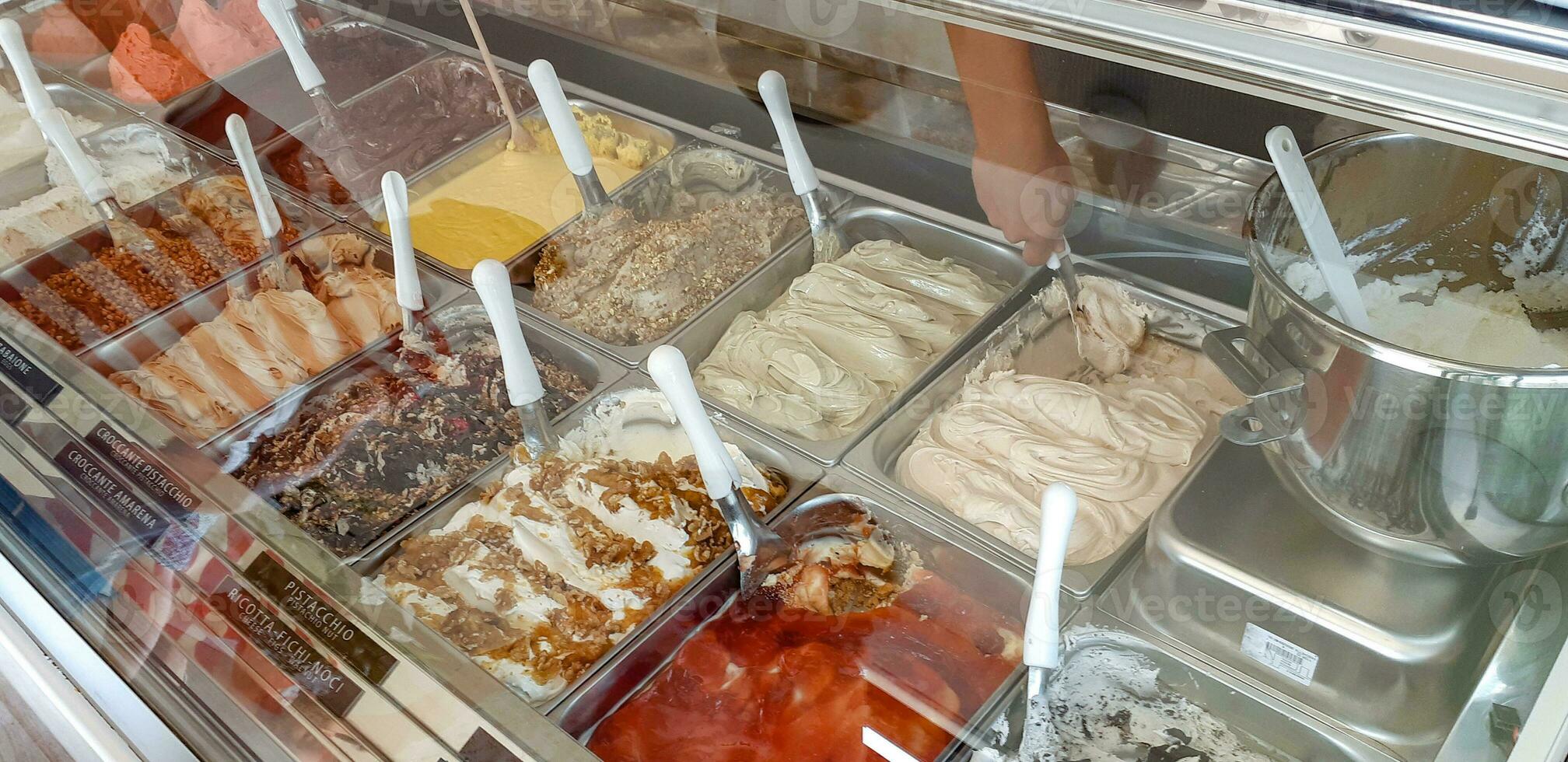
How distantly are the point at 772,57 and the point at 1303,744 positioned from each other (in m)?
1.09

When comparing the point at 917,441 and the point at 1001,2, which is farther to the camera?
the point at 917,441

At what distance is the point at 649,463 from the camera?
136 cm

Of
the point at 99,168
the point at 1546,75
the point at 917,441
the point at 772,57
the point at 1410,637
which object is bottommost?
the point at 99,168

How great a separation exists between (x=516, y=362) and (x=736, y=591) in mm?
466

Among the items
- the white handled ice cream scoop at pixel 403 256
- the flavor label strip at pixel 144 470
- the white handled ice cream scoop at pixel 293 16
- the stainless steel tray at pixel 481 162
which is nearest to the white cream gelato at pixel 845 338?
the stainless steel tray at pixel 481 162

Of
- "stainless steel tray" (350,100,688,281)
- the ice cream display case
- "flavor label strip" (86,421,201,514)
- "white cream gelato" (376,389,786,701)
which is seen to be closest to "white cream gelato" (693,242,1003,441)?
the ice cream display case

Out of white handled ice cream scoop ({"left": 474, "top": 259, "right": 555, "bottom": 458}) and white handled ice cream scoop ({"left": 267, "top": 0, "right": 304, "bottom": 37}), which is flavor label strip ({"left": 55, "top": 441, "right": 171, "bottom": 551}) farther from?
white handled ice cream scoop ({"left": 267, "top": 0, "right": 304, "bottom": 37})

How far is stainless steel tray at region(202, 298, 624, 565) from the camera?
1.39m

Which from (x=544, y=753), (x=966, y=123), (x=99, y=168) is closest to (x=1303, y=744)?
(x=544, y=753)

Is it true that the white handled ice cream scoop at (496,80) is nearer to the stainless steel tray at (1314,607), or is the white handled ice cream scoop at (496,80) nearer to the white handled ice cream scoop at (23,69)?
the white handled ice cream scoop at (23,69)

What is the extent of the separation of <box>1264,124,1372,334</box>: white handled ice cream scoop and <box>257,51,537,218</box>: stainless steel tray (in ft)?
4.30

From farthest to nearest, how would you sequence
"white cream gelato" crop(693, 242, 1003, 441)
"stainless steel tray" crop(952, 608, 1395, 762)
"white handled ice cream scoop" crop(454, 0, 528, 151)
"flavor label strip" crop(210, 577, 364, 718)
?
1. "white handled ice cream scoop" crop(454, 0, 528, 151)
2. "white cream gelato" crop(693, 242, 1003, 441)
3. "flavor label strip" crop(210, 577, 364, 718)
4. "stainless steel tray" crop(952, 608, 1395, 762)

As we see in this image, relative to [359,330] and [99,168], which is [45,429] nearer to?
[359,330]

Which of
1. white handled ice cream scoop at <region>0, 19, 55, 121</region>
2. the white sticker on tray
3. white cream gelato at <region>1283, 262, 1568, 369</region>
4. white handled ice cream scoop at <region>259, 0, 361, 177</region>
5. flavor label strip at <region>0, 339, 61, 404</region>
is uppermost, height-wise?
white cream gelato at <region>1283, 262, 1568, 369</region>
